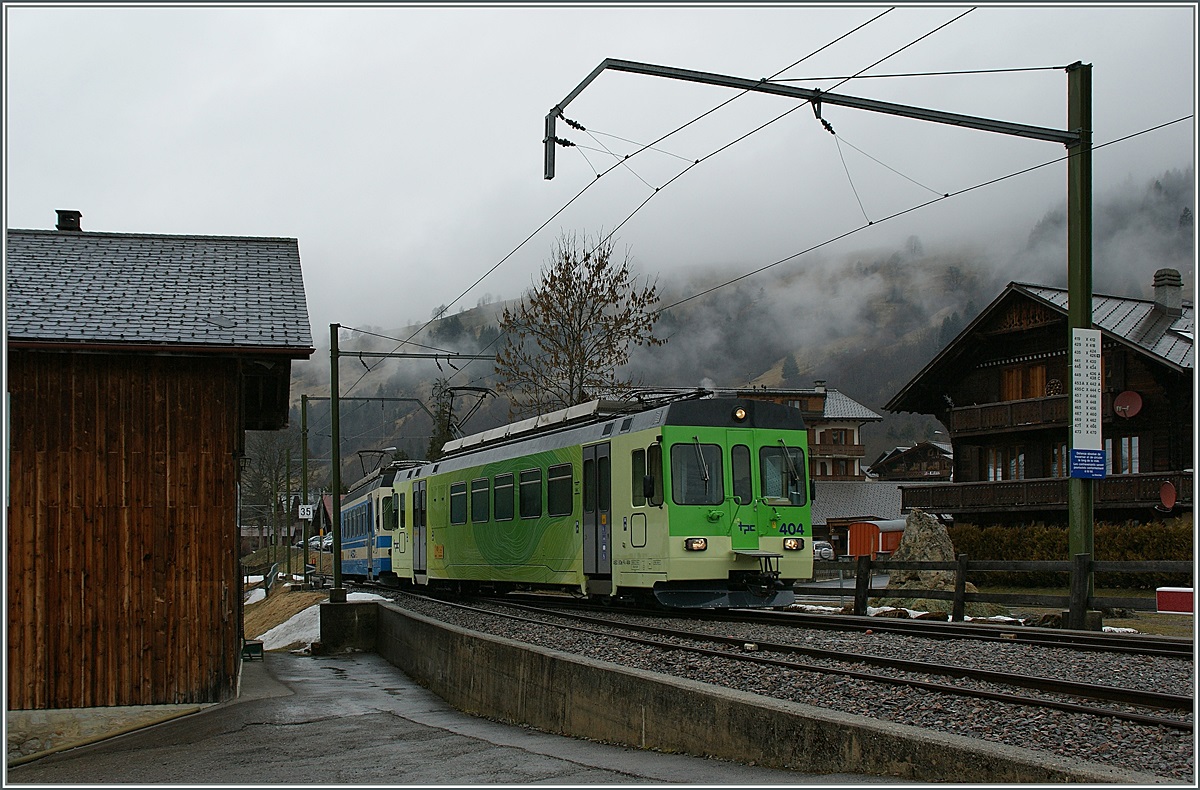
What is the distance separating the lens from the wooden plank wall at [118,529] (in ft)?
41.1

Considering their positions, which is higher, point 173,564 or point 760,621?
point 173,564

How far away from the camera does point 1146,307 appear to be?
39.2 metres

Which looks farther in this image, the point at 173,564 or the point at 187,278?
the point at 187,278

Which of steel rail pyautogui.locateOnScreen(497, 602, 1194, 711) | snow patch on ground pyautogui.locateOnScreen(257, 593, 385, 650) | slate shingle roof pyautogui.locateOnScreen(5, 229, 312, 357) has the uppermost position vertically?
slate shingle roof pyautogui.locateOnScreen(5, 229, 312, 357)

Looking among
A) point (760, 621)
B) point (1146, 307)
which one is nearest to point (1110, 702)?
point (760, 621)

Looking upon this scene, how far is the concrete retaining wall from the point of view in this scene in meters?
6.09

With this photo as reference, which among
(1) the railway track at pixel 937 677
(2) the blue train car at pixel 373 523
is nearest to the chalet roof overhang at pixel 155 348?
(1) the railway track at pixel 937 677

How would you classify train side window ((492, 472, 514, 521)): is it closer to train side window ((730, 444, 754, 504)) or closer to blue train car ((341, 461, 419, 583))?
train side window ((730, 444, 754, 504))

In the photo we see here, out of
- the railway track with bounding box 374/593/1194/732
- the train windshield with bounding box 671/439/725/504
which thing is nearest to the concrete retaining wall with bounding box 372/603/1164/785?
the railway track with bounding box 374/593/1194/732

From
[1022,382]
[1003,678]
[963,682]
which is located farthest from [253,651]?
[1022,382]

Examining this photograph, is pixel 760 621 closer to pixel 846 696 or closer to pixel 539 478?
pixel 539 478

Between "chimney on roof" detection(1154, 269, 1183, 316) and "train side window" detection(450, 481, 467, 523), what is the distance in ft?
82.2

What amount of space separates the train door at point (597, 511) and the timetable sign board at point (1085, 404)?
610 cm

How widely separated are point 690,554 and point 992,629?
3911mm
